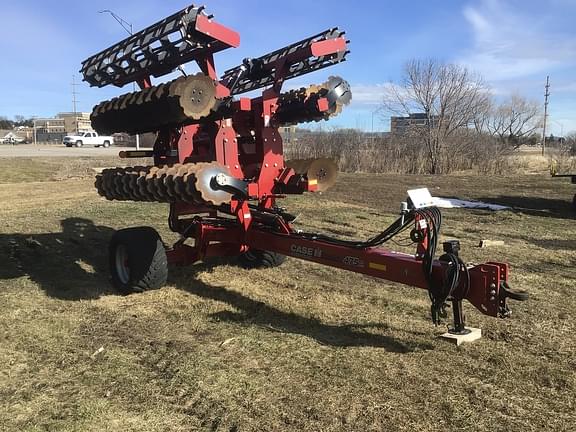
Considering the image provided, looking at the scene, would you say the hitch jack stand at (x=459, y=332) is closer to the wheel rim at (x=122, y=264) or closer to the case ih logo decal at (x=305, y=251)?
the case ih logo decal at (x=305, y=251)

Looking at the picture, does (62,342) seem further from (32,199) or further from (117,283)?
(32,199)

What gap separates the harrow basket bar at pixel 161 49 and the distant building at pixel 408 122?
2549 centimetres

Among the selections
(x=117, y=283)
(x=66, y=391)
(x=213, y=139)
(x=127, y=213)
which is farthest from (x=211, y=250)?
(x=127, y=213)

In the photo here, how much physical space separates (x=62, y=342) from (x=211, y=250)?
7.37ft

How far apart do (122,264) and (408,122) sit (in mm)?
26717

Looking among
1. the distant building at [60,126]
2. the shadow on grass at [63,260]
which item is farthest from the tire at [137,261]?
the distant building at [60,126]

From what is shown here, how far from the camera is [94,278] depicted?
658 cm

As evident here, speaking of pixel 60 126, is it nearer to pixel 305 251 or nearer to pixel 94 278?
pixel 94 278

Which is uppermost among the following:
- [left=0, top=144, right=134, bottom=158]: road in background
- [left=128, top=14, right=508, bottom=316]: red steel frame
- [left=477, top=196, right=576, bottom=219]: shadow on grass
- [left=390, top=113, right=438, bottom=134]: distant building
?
[left=390, top=113, right=438, bottom=134]: distant building

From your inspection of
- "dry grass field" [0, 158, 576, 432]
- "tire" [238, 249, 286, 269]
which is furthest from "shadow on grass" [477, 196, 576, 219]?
"tire" [238, 249, 286, 269]

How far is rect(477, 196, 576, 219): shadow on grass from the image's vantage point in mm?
12742

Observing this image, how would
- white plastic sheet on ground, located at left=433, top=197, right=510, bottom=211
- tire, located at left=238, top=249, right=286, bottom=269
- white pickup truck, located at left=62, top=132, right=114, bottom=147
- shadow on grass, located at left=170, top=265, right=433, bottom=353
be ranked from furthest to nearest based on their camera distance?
white pickup truck, located at left=62, top=132, right=114, bottom=147 → white plastic sheet on ground, located at left=433, top=197, right=510, bottom=211 → tire, located at left=238, top=249, right=286, bottom=269 → shadow on grass, located at left=170, top=265, right=433, bottom=353

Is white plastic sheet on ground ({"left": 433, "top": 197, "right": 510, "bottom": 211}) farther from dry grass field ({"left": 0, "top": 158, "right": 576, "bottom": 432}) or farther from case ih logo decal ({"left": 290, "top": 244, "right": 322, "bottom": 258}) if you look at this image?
case ih logo decal ({"left": 290, "top": 244, "right": 322, "bottom": 258})

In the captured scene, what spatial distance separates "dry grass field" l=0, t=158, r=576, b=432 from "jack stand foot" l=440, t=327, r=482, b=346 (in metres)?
0.07
